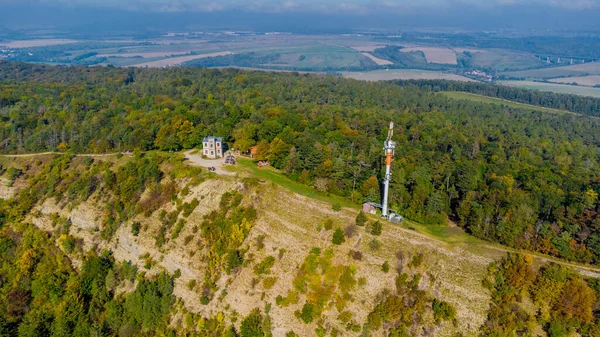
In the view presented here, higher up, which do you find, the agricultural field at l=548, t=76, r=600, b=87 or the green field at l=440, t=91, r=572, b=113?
the agricultural field at l=548, t=76, r=600, b=87

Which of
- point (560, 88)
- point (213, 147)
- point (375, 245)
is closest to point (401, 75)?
point (560, 88)

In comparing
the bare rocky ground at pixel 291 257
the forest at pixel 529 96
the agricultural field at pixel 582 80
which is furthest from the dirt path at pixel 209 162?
the agricultural field at pixel 582 80

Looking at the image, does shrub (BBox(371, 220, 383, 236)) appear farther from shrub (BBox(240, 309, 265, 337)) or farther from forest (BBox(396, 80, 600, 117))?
forest (BBox(396, 80, 600, 117))

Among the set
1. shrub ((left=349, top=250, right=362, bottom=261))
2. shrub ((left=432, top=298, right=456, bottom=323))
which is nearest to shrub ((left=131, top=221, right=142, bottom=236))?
shrub ((left=349, top=250, right=362, bottom=261))

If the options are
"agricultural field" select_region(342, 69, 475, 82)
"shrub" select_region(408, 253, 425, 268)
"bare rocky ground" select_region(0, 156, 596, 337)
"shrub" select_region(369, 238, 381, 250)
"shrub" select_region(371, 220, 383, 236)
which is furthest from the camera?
"agricultural field" select_region(342, 69, 475, 82)

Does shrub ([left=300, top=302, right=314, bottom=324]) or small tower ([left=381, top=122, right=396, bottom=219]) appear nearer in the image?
shrub ([left=300, top=302, right=314, bottom=324])

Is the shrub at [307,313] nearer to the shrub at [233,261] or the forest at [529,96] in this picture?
the shrub at [233,261]

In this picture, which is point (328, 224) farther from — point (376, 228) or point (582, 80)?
point (582, 80)
